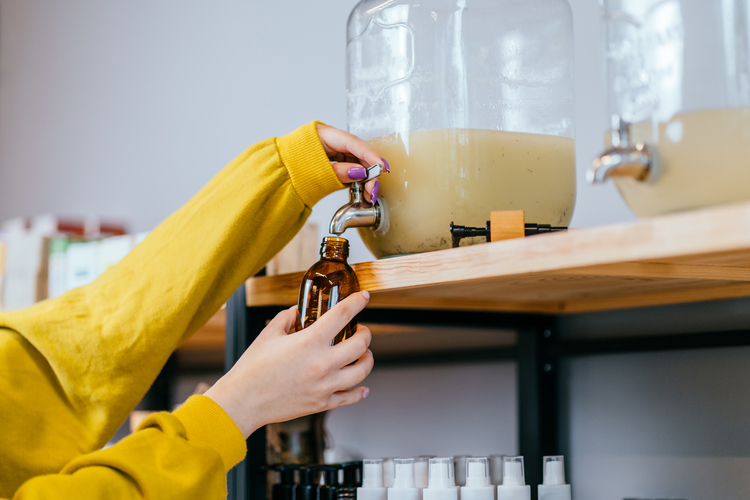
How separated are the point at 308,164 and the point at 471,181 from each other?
20 centimetres

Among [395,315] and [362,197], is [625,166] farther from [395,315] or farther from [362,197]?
[395,315]

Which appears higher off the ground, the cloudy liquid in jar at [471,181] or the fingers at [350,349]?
the cloudy liquid in jar at [471,181]

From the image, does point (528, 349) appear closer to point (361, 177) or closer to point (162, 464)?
point (361, 177)

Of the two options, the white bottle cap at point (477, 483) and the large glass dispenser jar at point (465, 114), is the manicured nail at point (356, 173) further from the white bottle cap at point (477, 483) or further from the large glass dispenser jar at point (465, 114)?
the white bottle cap at point (477, 483)

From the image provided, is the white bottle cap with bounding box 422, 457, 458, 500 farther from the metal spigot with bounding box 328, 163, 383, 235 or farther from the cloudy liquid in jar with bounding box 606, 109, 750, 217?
the cloudy liquid in jar with bounding box 606, 109, 750, 217

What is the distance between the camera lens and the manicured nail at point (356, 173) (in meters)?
0.80

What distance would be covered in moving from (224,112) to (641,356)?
3.98 feet

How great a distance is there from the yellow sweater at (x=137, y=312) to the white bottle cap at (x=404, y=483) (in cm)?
30

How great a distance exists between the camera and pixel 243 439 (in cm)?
76

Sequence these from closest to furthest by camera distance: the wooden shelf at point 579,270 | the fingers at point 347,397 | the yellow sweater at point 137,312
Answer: the wooden shelf at point 579,270 → the fingers at point 347,397 → the yellow sweater at point 137,312

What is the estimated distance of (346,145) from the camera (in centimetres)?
84

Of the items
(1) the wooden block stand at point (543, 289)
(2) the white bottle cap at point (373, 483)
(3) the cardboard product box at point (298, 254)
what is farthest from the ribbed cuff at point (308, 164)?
(3) the cardboard product box at point (298, 254)

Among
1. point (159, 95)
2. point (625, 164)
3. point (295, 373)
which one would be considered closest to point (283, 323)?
point (295, 373)

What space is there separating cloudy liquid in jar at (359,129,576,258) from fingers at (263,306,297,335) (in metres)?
0.14
